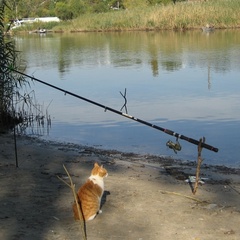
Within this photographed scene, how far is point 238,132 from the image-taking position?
31.1ft

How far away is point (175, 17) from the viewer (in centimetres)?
3875

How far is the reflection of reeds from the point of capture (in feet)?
33.4

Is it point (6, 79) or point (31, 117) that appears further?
point (31, 117)

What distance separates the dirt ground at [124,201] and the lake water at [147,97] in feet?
4.64

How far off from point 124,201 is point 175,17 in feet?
114

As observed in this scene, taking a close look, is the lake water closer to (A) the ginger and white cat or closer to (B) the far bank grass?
(A) the ginger and white cat

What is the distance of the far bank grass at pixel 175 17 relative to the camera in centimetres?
3678

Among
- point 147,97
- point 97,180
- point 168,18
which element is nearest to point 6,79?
point 147,97

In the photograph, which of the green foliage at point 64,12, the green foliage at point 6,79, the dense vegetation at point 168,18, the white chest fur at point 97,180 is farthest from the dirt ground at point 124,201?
the green foliage at point 64,12

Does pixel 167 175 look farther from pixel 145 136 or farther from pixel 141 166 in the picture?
pixel 145 136

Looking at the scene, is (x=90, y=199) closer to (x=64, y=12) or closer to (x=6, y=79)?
(x=6, y=79)

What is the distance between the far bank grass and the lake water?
517 inches

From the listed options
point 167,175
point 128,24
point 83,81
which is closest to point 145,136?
point 167,175

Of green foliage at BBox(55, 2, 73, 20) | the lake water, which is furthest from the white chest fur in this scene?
green foliage at BBox(55, 2, 73, 20)
